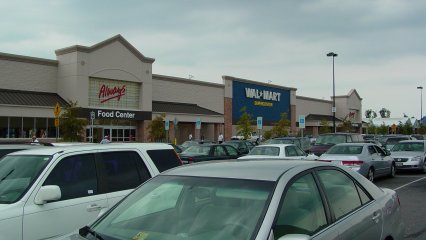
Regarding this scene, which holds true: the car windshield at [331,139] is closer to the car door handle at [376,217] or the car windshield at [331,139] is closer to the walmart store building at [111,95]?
the walmart store building at [111,95]

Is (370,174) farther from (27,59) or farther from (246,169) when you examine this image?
(27,59)

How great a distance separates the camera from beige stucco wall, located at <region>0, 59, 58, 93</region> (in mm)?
36719

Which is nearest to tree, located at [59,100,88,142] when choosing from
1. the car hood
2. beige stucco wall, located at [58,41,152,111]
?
beige stucco wall, located at [58,41,152,111]

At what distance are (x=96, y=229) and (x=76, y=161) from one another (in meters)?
2.17

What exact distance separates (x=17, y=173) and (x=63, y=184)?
0.60 m

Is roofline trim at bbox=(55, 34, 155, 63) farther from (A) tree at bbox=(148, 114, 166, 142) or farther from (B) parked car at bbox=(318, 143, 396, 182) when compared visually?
(B) parked car at bbox=(318, 143, 396, 182)

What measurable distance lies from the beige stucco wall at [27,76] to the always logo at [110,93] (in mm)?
4020

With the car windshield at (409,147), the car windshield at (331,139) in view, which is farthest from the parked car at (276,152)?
the car windshield at (409,147)

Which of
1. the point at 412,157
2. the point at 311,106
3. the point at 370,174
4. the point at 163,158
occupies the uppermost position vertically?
the point at 311,106

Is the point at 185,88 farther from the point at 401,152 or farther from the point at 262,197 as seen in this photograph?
the point at 262,197

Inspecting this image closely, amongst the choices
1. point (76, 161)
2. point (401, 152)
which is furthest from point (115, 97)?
point (76, 161)

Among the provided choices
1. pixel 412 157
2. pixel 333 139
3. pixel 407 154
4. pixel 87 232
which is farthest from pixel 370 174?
pixel 87 232

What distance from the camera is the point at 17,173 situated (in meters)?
5.55

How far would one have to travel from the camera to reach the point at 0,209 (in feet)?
15.5
